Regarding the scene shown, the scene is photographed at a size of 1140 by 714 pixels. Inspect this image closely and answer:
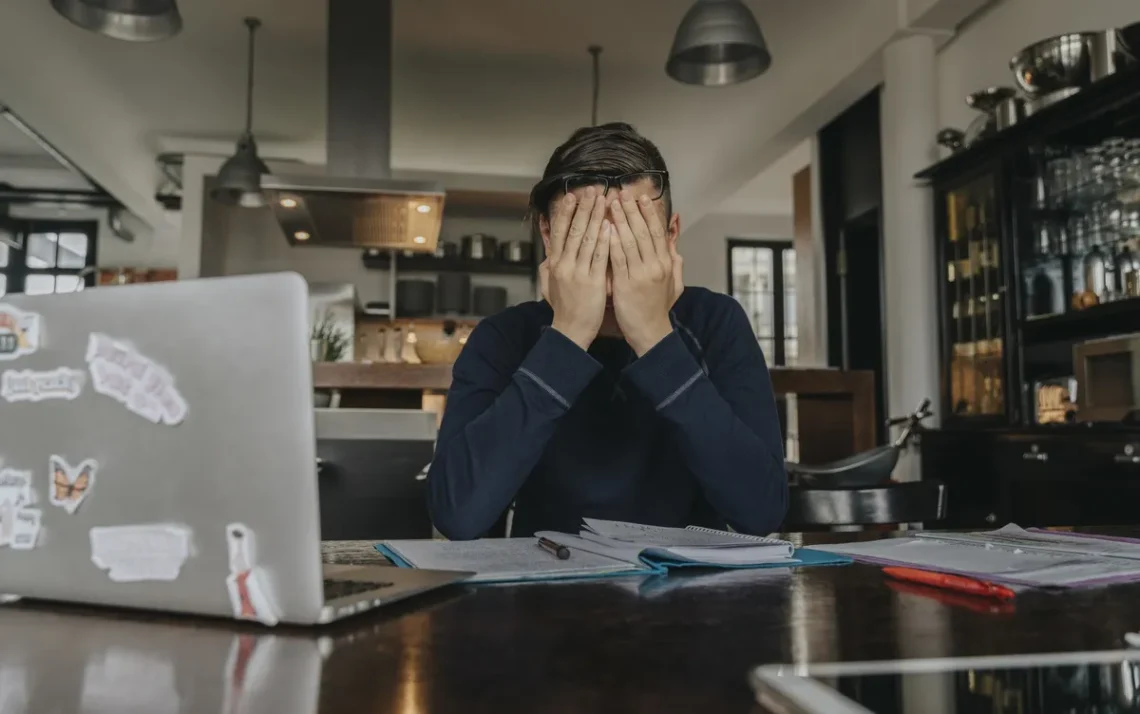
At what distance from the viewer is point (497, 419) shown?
1.13 meters

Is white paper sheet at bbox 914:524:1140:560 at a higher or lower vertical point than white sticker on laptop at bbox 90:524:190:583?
lower

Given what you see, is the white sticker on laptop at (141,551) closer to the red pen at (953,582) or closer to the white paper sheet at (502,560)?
the white paper sheet at (502,560)

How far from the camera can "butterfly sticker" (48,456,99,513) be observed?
0.60 metres

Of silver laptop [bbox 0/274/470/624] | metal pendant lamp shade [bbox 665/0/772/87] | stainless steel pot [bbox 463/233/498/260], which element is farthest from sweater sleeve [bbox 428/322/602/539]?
stainless steel pot [bbox 463/233/498/260]

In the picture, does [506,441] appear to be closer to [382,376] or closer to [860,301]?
[382,376]

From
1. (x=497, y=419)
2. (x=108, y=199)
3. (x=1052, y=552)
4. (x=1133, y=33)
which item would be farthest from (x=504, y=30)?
(x=108, y=199)

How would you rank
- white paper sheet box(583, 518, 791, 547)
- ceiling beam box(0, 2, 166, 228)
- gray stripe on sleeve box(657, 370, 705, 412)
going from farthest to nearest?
ceiling beam box(0, 2, 166, 228) → gray stripe on sleeve box(657, 370, 705, 412) → white paper sheet box(583, 518, 791, 547)

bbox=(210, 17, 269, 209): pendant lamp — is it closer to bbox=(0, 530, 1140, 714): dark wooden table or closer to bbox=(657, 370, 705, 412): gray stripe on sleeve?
bbox=(657, 370, 705, 412): gray stripe on sleeve

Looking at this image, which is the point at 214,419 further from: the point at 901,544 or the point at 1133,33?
the point at 1133,33

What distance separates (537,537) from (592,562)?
230mm

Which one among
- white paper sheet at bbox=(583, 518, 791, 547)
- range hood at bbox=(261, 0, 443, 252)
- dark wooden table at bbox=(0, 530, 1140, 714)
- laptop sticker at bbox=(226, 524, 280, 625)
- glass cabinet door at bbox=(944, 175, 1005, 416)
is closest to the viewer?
dark wooden table at bbox=(0, 530, 1140, 714)

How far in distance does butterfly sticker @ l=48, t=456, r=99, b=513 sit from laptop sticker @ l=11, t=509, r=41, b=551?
23 mm

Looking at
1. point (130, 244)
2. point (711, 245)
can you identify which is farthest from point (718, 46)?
point (130, 244)

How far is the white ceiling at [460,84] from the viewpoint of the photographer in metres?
4.46
